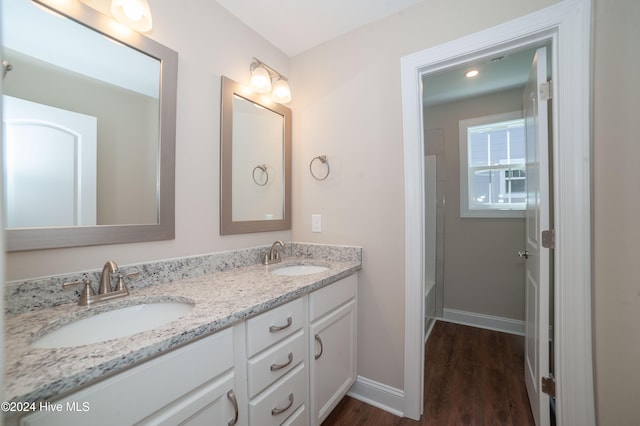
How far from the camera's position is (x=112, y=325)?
98 centimetres

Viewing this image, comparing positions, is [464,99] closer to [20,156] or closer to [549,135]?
[549,135]

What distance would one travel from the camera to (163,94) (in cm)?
127

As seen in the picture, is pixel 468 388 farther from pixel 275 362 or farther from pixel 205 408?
pixel 205 408

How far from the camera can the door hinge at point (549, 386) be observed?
1303 millimetres

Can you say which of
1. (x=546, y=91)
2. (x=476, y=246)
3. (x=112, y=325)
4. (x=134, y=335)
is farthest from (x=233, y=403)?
(x=476, y=246)

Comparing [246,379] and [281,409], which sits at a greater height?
[246,379]

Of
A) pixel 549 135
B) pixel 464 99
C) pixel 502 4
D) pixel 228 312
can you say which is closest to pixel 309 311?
pixel 228 312

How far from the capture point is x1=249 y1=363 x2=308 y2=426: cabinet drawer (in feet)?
3.33

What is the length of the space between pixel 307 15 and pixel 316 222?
132cm

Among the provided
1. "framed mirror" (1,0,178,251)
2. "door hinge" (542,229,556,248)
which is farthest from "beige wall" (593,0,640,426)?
"framed mirror" (1,0,178,251)

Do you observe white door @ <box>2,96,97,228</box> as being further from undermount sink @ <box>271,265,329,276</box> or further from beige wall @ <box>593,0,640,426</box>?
beige wall @ <box>593,0,640,426</box>

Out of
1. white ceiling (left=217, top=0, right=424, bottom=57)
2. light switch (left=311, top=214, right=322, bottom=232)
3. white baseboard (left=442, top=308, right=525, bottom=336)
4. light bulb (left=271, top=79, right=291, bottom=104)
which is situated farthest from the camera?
white baseboard (left=442, top=308, right=525, bottom=336)

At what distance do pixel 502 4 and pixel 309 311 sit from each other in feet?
5.90

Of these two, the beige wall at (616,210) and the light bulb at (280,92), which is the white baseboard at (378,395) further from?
Answer: the light bulb at (280,92)
